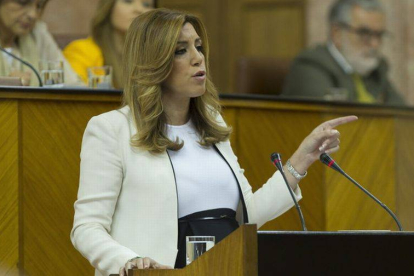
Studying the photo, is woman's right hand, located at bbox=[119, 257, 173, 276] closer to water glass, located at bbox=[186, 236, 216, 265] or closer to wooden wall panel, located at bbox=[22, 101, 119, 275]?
water glass, located at bbox=[186, 236, 216, 265]

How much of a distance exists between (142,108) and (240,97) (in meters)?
1.20

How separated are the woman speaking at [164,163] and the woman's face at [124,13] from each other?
223cm

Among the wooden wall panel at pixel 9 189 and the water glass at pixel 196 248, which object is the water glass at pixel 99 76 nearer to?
the wooden wall panel at pixel 9 189

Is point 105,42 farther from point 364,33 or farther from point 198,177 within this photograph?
point 364,33

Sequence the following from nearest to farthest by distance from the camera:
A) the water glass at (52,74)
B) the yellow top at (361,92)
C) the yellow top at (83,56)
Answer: the water glass at (52,74)
the yellow top at (83,56)
the yellow top at (361,92)

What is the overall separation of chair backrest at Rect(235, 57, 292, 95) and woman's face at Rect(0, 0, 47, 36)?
74.6 inches

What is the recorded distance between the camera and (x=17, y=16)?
497 cm

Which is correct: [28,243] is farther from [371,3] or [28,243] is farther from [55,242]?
[371,3]

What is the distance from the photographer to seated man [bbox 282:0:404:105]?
717cm

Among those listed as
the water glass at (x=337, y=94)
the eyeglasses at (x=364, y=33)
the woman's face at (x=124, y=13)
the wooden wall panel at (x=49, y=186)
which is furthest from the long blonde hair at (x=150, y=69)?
the eyeglasses at (x=364, y=33)

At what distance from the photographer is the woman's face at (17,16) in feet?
16.3

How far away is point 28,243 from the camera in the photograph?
375 cm

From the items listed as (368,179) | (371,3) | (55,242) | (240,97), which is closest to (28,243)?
(55,242)

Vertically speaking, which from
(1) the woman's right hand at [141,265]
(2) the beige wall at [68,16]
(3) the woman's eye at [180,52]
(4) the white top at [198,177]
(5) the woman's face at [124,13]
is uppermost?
(3) the woman's eye at [180,52]
